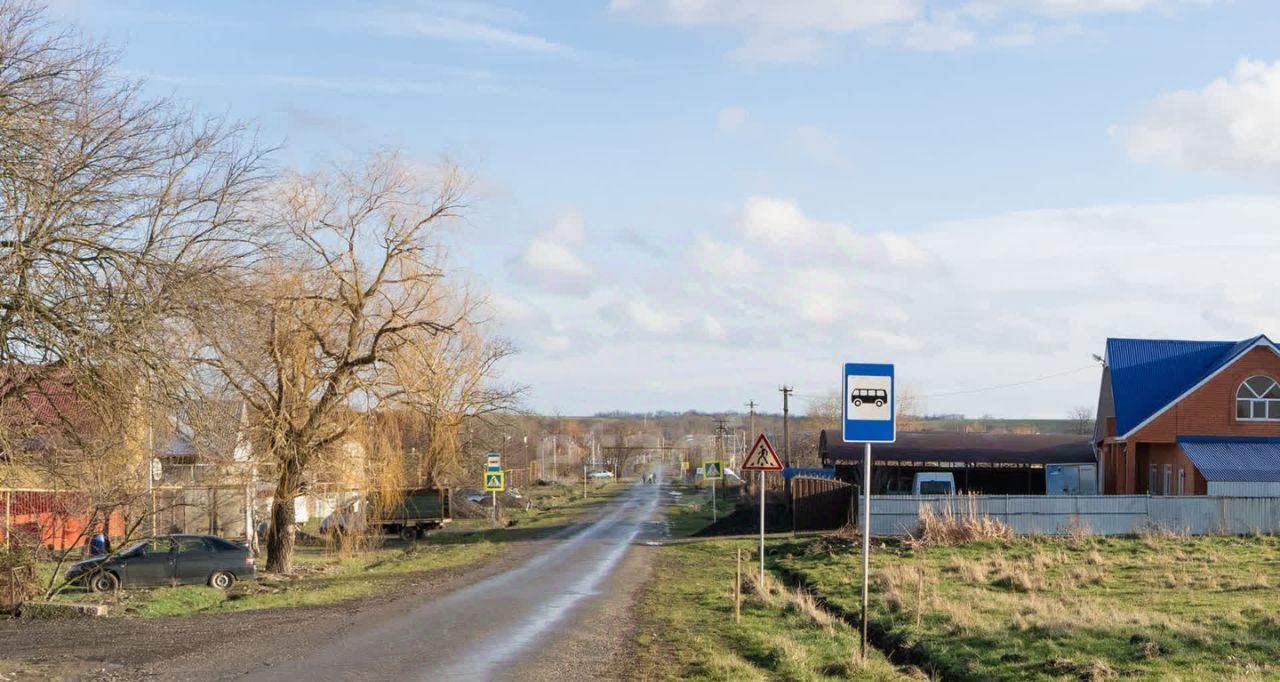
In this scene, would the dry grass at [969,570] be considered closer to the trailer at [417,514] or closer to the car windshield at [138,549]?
the car windshield at [138,549]

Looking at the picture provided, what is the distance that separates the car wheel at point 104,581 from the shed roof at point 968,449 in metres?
39.5

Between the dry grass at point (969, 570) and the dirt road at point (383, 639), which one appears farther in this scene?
the dry grass at point (969, 570)

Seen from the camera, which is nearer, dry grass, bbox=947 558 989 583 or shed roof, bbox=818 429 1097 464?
dry grass, bbox=947 558 989 583

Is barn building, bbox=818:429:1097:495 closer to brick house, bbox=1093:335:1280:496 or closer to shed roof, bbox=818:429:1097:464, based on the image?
shed roof, bbox=818:429:1097:464

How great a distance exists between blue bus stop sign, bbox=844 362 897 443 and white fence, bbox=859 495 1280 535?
24139 mm

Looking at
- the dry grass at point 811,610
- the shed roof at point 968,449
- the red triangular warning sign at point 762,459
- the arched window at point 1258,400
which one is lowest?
the dry grass at point 811,610

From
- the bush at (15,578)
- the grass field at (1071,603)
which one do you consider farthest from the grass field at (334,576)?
the grass field at (1071,603)

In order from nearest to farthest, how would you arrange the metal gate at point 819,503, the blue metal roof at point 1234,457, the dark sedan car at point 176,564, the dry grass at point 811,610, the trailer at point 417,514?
the dry grass at point 811,610
the dark sedan car at point 176,564
the blue metal roof at point 1234,457
the metal gate at point 819,503
the trailer at point 417,514

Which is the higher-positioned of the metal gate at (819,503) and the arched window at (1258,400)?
the arched window at (1258,400)

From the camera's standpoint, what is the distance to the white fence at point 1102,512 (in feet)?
120

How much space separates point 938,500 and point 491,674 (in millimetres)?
26787

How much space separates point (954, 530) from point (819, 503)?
10150mm

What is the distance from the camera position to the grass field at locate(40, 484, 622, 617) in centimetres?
2245

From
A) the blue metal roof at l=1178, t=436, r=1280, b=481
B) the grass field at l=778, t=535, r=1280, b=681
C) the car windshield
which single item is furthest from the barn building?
the car windshield
